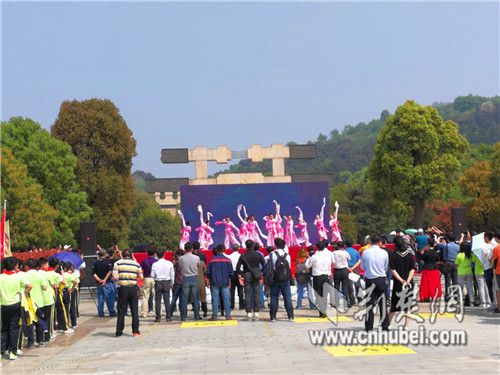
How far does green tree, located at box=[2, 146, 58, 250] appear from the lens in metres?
32.2

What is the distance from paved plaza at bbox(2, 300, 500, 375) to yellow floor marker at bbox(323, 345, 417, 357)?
0.02 m

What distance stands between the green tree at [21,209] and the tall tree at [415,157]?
24472 millimetres

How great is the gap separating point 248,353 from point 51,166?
A: 106ft

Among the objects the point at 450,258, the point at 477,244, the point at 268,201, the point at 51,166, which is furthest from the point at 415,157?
the point at 477,244

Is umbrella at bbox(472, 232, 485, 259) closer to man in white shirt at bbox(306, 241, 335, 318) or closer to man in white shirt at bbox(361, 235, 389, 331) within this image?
man in white shirt at bbox(306, 241, 335, 318)

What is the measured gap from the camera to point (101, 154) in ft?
152

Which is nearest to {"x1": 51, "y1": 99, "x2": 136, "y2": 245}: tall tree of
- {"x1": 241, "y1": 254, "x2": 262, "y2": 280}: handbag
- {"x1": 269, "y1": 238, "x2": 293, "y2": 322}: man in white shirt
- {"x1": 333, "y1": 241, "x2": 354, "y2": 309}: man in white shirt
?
{"x1": 333, "y1": 241, "x2": 354, "y2": 309}: man in white shirt

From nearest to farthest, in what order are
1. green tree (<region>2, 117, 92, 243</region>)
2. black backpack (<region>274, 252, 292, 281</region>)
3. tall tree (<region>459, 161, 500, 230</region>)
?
black backpack (<region>274, 252, 292, 281</region>) → green tree (<region>2, 117, 92, 243</region>) → tall tree (<region>459, 161, 500, 230</region>)

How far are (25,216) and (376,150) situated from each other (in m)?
25.9

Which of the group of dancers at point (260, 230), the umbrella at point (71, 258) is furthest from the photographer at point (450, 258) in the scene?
the group of dancers at point (260, 230)

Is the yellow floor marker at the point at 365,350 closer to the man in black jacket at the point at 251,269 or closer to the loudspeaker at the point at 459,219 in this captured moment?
the man in black jacket at the point at 251,269

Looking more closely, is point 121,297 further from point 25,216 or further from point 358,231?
point 358,231

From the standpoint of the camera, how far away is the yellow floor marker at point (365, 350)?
963 centimetres

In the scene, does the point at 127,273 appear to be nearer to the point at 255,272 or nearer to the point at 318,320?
the point at 255,272
